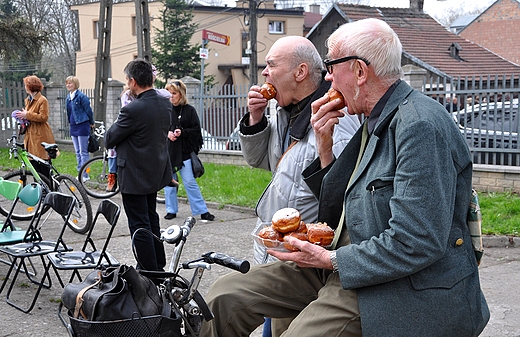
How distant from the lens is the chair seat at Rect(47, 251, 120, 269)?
5.00 m

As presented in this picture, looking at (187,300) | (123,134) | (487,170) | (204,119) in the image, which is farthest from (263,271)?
(204,119)

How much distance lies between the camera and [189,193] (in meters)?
9.16

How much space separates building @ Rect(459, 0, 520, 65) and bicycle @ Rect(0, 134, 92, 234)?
4050 cm

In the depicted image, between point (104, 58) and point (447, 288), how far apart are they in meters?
14.6

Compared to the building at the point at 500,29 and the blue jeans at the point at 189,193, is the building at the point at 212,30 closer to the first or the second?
the building at the point at 500,29

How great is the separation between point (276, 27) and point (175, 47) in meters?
12.8

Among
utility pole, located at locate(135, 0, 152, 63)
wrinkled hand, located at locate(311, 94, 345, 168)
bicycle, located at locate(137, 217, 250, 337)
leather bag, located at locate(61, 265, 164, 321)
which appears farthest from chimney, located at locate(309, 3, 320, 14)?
leather bag, located at locate(61, 265, 164, 321)

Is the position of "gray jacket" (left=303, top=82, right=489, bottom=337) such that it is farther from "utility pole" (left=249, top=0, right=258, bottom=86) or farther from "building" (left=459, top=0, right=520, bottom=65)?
"building" (left=459, top=0, right=520, bottom=65)

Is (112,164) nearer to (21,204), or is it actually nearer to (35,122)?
(35,122)

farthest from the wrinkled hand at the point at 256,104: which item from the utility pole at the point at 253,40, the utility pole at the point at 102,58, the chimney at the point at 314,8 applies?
the chimney at the point at 314,8

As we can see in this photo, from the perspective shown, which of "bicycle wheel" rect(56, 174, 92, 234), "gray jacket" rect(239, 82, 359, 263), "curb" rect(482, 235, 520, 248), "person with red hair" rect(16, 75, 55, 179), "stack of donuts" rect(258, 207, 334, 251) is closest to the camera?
"stack of donuts" rect(258, 207, 334, 251)

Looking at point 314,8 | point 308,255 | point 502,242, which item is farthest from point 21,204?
point 314,8

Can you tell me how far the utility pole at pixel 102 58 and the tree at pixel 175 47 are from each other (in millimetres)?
23901

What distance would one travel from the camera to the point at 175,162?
8969 mm
